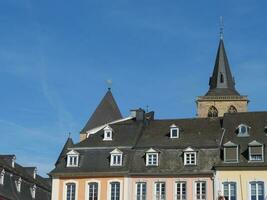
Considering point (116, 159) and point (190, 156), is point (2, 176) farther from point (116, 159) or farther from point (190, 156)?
point (190, 156)

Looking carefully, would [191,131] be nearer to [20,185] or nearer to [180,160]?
[180,160]

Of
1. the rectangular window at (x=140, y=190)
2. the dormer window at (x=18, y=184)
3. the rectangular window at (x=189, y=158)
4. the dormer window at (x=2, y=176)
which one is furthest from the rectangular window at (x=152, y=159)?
the dormer window at (x=18, y=184)

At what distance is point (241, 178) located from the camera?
194 feet

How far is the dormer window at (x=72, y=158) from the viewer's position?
6359cm

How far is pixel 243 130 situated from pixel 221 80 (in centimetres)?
5007

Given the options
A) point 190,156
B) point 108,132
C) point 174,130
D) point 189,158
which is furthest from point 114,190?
point 174,130

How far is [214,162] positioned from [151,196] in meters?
6.39

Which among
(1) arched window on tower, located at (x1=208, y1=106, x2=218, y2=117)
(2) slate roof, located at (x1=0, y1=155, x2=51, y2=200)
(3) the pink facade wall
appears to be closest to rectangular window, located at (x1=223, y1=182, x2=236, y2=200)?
(3) the pink facade wall

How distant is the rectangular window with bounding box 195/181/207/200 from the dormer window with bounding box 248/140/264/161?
4.79 metres

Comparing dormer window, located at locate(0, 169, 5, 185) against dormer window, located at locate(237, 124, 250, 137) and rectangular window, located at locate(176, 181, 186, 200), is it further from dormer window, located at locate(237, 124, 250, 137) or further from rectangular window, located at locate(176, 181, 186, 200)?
dormer window, located at locate(237, 124, 250, 137)

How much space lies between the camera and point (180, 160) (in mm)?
61344

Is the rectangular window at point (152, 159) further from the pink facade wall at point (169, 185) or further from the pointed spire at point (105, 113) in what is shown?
the pointed spire at point (105, 113)

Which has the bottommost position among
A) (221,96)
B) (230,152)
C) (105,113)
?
(230,152)

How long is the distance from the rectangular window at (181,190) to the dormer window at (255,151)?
6399 millimetres
